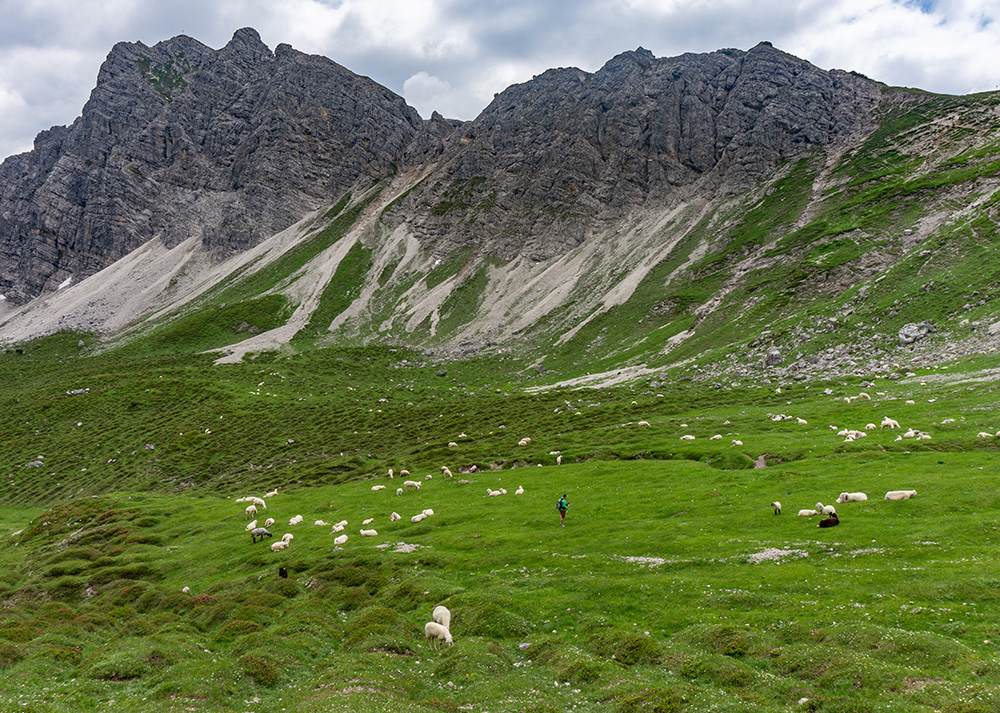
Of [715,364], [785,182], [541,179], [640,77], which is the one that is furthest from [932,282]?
[640,77]

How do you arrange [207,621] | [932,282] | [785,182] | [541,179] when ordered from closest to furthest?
[207,621]
[932,282]
[785,182]
[541,179]

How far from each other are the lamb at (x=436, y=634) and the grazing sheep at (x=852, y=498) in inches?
922

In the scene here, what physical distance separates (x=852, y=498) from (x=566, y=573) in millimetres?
17411

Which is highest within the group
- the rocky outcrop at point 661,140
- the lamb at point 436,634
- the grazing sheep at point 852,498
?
the rocky outcrop at point 661,140

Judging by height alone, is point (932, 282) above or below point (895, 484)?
above

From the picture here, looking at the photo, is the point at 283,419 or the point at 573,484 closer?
the point at 573,484

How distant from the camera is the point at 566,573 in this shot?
27.1 m

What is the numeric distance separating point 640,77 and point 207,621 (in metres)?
216

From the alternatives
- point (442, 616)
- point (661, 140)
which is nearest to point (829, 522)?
point (442, 616)

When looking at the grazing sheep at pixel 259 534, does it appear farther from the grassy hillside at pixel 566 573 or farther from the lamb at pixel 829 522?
the lamb at pixel 829 522

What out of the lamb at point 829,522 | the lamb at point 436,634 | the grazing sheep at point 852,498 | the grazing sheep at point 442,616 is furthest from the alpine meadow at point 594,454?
the lamb at point 829,522

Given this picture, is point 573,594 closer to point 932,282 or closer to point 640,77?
point 932,282

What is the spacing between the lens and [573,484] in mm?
45312

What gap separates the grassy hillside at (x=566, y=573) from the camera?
1650 centimetres
